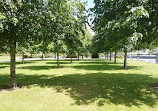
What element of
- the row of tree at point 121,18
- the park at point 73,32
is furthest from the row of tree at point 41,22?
the row of tree at point 121,18

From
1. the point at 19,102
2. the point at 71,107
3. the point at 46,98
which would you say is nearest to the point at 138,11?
the point at 71,107

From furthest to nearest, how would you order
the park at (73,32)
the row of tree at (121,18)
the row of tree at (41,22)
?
the row of tree at (41,22), the row of tree at (121,18), the park at (73,32)

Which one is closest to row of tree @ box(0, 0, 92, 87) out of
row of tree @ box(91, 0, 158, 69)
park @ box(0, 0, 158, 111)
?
park @ box(0, 0, 158, 111)

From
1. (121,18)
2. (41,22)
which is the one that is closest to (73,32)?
(41,22)

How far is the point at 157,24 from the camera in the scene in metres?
7.12

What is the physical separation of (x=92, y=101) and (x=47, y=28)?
180 inches

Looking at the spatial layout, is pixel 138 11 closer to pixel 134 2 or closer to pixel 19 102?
pixel 134 2

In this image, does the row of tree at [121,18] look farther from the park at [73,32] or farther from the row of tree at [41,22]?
the row of tree at [41,22]

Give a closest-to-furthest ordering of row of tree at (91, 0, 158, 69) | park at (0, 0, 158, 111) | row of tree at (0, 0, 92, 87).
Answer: park at (0, 0, 158, 111)
row of tree at (91, 0, 158, 69)
row of tree at (0, 0, 92, 87)

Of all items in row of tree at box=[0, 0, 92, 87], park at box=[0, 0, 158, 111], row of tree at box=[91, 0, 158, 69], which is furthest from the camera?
row of tree at box=[0, 0, 92, 87]

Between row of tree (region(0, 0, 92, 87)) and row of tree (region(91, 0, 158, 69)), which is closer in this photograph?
row of tree (region(91, 0, 158, 69))

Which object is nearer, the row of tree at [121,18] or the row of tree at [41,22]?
the row of tree at [121,18]

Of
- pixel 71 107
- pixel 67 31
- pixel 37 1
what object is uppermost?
pixel 37 1

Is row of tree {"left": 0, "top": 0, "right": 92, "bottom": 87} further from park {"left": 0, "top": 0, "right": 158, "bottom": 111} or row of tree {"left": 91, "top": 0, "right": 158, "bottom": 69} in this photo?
row of tree {"left": 91, "top": 0, "right": 158, "bottom": 69}
